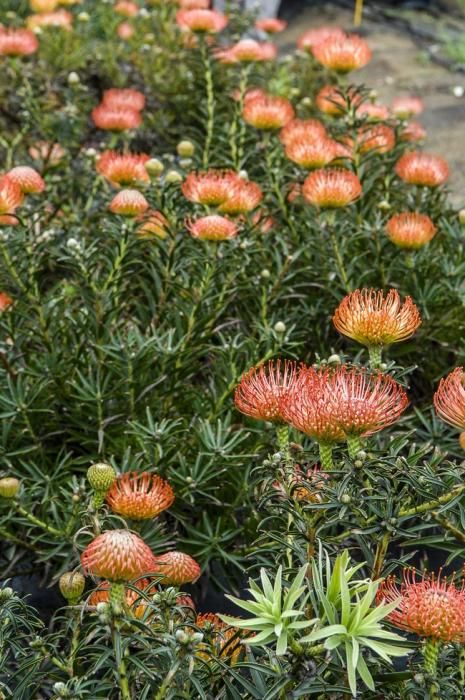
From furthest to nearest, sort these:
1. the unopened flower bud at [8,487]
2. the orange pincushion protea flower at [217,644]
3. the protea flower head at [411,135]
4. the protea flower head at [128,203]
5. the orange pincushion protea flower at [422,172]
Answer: the protea flower head at [411,135] → the orange pincushion protea flower at [422,172] → the protea flower head at [128,203] → the unopened flower bud at [8,487] → the orange pincushion protea flower at [217,644]

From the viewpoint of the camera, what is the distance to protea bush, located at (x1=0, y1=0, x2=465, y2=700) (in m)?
1.64

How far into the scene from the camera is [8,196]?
8.98 feet

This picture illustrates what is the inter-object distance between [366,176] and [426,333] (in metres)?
0.78

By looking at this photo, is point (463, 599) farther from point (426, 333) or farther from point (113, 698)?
point (426, 333)

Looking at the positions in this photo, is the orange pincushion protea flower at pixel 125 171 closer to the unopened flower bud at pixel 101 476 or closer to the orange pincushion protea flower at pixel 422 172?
the orange pincushion protea flower at pixel 422 172

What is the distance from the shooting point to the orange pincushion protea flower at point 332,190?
289 centimetres

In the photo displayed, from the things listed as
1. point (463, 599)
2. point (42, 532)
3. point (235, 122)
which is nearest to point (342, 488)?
point (463, 599)

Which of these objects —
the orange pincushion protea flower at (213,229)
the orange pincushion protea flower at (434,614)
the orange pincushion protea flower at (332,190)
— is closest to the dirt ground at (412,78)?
the orange pincushion protea flower at (332,190)

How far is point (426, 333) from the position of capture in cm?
313

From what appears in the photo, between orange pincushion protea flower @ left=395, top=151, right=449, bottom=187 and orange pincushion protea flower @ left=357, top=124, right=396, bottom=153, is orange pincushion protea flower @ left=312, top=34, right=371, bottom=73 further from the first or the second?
orange pincushion protea flower @ left=395, top=151, right=449, bottom=187

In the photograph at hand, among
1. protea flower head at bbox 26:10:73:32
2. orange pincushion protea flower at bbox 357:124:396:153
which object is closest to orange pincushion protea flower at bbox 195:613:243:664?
orange pincushion protea flower at bbox 357:124:396:153

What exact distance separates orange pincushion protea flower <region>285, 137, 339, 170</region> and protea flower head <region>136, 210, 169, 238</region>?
0.50 m

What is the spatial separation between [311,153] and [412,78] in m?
4.64

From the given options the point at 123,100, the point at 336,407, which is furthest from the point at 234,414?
Answer: the point at 123,100
